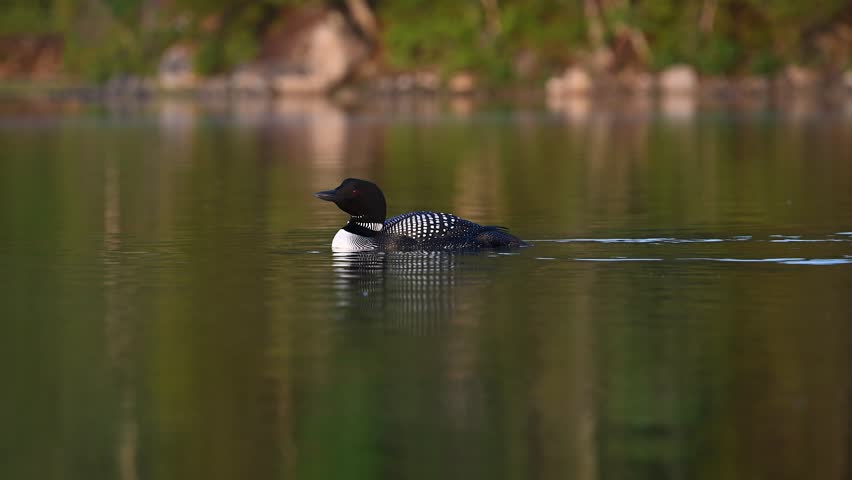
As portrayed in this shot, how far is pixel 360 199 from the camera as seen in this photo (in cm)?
1759

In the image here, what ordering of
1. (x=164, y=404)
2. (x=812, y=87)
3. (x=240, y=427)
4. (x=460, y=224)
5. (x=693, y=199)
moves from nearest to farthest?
1. (x=240, y=427)
2. (x=164, y=404)
3. (x=460, y=224)
4. (x=693, y=199)
5. (x=812, y=87)

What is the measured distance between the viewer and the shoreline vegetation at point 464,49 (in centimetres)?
8412

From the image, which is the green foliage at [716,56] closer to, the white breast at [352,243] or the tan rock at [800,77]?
the tan rock at [800,77]

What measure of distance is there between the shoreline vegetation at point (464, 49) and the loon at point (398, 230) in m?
62.8

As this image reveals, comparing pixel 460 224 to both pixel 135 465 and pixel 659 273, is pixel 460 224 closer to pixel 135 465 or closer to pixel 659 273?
pixel 659 273

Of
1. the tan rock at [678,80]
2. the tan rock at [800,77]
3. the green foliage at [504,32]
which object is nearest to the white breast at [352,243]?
the green foliage at [504,32]

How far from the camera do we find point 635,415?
948cm

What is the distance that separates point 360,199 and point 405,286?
281 centimetres

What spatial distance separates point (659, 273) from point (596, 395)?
5862 mm

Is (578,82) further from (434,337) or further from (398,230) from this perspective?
(434,337)

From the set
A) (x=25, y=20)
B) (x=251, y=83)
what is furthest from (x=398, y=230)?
(x=25, y=20)

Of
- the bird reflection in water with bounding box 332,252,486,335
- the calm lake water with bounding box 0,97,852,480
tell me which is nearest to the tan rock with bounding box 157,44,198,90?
the calm lake water with bounding box 0,97,852,480

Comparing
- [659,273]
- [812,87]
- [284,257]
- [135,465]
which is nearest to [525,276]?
[659,273]

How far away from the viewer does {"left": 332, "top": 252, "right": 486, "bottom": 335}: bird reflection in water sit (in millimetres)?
13078
